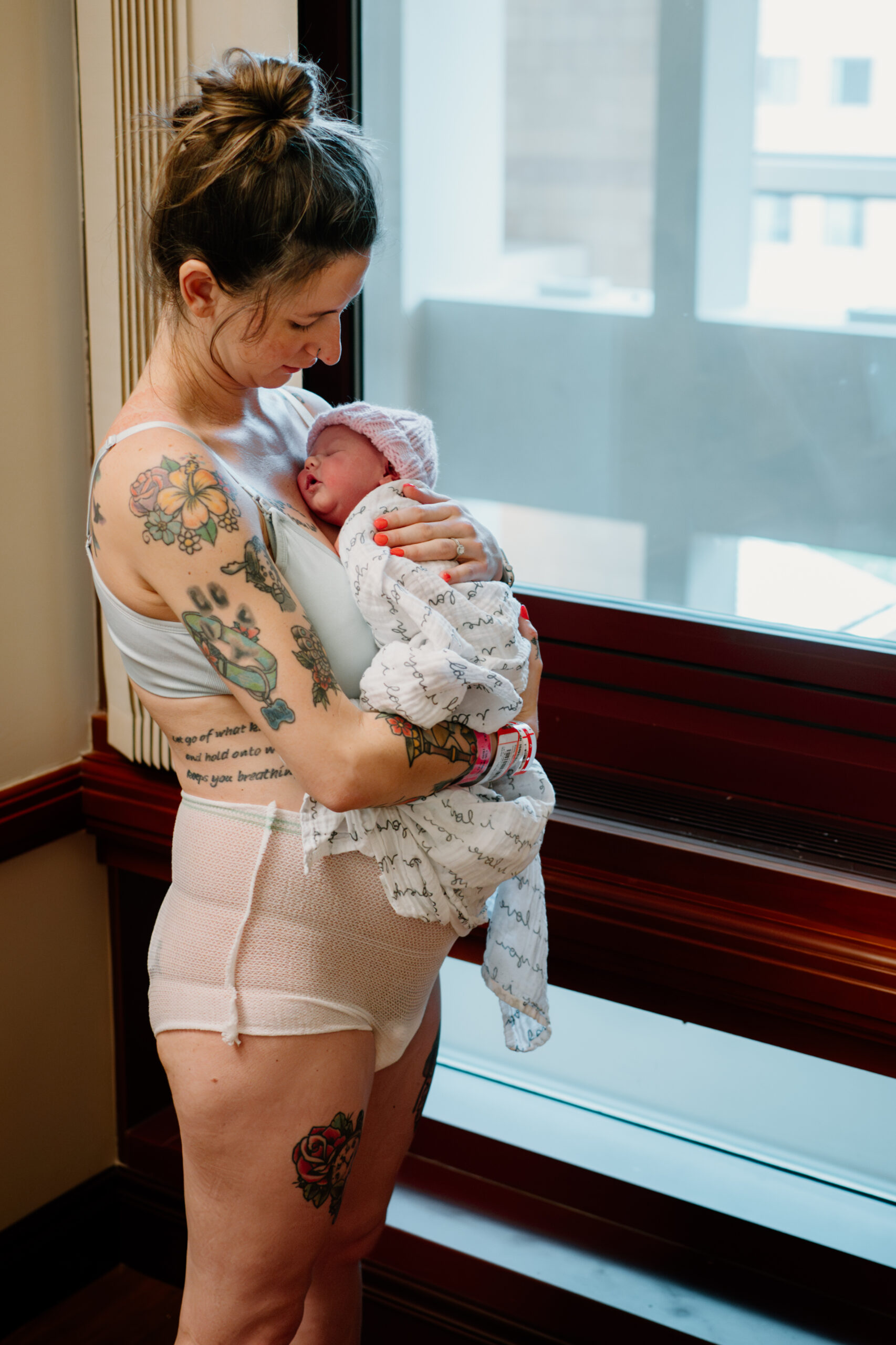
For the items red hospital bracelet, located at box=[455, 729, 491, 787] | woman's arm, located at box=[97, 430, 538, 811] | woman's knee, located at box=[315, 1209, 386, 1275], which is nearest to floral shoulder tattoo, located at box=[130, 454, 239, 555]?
woman's arm, located at box=[97, 430, 538, 811]

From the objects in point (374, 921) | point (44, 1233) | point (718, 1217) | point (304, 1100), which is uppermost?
→ point (374, 921)

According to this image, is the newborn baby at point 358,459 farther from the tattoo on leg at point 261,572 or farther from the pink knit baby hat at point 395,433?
the tattoo on leg at point 261,572

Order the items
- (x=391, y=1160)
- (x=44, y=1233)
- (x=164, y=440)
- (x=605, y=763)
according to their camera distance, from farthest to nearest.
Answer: (x=44, y=1233), (x=605, y=763), (x=391, y=1160), (x=164, y=440)

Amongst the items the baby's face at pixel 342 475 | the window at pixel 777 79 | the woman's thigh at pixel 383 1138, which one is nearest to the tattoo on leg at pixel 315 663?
the baby's face at pixel 342 475

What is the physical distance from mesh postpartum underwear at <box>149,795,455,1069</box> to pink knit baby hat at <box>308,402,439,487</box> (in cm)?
40

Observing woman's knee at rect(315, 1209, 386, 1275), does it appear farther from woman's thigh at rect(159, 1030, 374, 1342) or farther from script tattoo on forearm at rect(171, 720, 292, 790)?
script tattoo on forearm at rect(171, 720, 292, 790)

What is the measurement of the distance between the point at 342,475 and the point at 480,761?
34cm

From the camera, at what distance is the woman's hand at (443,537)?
1.25 meters

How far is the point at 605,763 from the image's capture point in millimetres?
1924

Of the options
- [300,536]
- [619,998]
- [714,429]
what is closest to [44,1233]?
[619,998]

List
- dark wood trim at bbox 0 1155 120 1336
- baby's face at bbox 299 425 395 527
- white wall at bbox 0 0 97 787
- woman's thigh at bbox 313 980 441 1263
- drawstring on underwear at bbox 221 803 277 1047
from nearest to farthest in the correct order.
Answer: drawstring on underwear at bbox 221 803 277 1047 → baby's face at bbox 299 425 395 527 → woman's thigh at bbox 313 980 441 1263 → white wall at bbox 0 0 97 787 → dark wood trim at bbox 0 1155 120 1336

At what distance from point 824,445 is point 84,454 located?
112 centimetres

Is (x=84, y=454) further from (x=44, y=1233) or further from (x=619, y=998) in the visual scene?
(x=44, y=1233)

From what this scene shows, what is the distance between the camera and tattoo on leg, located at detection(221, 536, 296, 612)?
1112 millimetres
